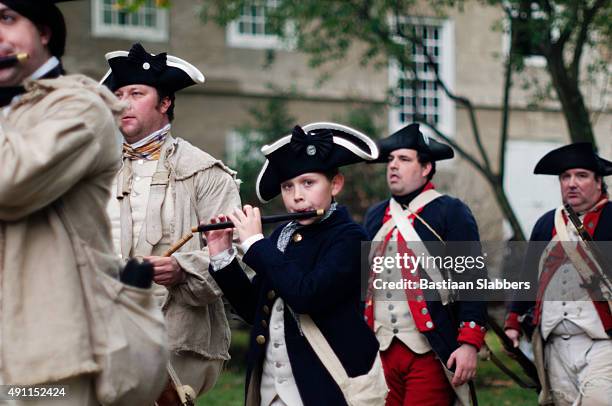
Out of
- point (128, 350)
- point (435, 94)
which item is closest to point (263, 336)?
point (128, 350)

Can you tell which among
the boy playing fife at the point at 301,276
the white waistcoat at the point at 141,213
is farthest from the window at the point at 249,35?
the boy playing fife at the point at 301,276

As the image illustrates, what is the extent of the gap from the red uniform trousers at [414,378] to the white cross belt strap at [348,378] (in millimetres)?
1543

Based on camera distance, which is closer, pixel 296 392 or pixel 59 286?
pixel 59 286

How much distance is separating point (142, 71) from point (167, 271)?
3.88ft

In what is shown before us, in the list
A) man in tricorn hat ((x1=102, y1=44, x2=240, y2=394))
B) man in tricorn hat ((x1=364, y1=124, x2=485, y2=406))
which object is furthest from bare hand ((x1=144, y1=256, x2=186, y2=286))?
man in tricorn hat ((x1=364, y1=124, x2=485, y2=406))

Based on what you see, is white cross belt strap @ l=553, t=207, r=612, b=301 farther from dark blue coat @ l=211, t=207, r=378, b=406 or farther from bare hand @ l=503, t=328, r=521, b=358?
dark blue coat @ l=211, t=207, r=378, b=406

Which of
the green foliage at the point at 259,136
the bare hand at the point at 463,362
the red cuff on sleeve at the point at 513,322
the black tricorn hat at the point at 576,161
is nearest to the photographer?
the bare hand at the point at 463,362

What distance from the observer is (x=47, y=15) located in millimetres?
3791

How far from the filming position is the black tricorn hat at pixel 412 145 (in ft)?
23.6

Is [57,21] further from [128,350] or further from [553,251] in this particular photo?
[553,251]

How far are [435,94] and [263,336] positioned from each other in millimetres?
18244

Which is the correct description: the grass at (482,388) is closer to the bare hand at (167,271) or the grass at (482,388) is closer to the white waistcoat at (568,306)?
the white waistcoat at (568,306)

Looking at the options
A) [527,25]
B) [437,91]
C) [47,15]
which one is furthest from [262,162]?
[47,15]

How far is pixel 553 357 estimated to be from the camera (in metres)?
7.43
